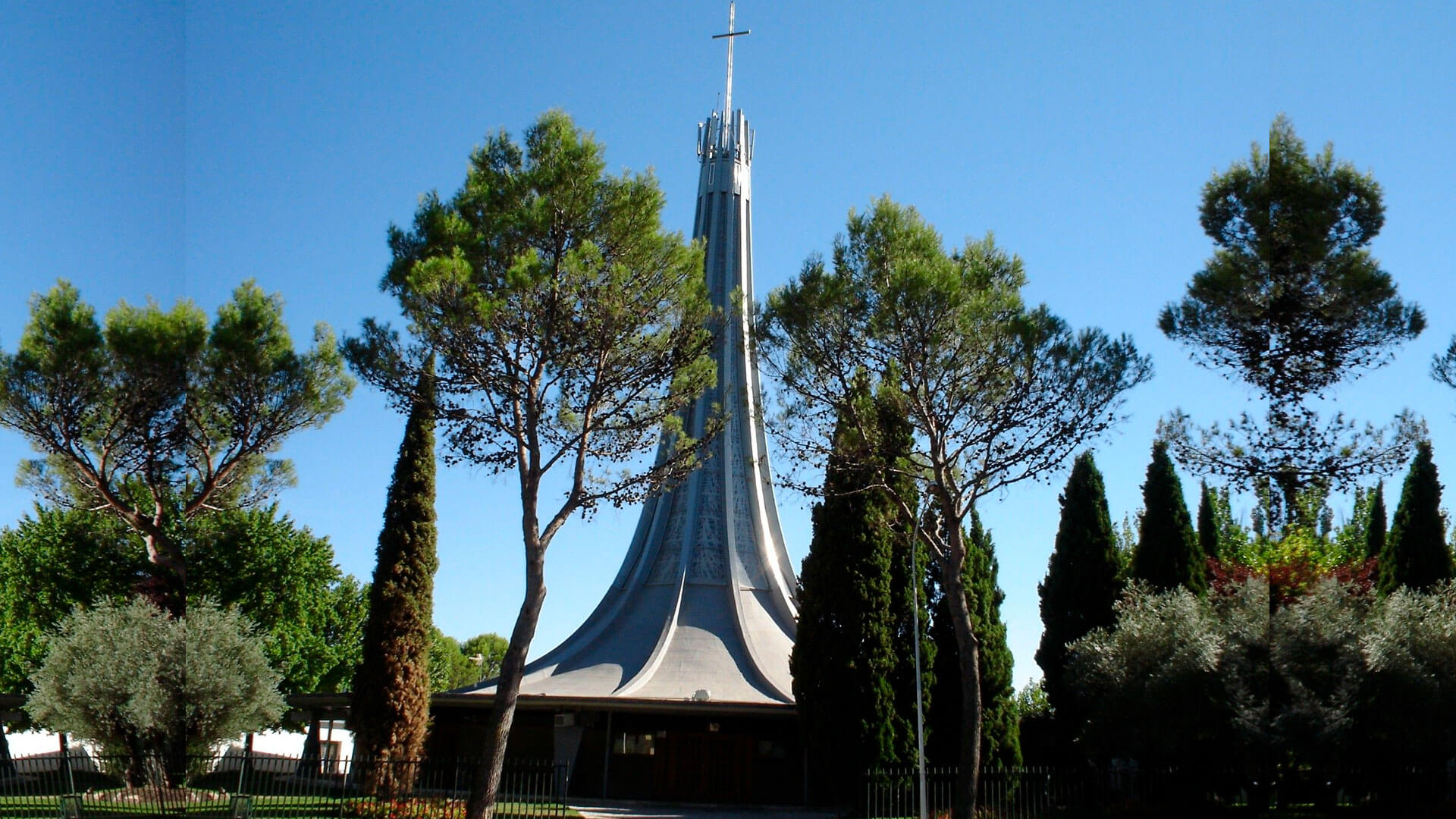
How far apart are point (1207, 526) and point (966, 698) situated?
14187mm

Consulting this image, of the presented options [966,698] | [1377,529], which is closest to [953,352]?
[966,698]

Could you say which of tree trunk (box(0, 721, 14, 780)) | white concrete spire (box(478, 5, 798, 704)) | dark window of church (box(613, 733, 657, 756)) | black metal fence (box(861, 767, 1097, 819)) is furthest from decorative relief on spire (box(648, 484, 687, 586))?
tree trunk (box(0, 721, 14, 780))

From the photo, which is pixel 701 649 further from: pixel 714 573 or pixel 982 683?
pixel 982 683

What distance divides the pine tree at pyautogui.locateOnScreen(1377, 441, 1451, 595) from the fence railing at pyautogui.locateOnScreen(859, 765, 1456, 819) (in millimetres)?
5921

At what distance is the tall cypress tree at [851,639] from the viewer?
739 inches

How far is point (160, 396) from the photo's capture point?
65.5 feet

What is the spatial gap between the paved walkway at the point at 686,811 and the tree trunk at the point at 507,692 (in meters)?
3.71

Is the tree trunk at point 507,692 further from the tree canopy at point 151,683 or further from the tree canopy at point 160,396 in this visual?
the tree canopy at point 160,396

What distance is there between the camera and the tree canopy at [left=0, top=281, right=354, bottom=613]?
1944cm

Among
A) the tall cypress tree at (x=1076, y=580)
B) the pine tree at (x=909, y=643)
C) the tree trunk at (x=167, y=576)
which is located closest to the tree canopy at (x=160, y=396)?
the tree trunk at (x=167, y=576)

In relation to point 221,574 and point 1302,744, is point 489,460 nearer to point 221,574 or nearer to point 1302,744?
point 1302,744

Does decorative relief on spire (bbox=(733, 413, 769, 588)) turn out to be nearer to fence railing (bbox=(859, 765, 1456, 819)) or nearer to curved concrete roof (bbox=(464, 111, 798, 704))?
curved concrete roof (bbox=(464, 111, 798, 704))

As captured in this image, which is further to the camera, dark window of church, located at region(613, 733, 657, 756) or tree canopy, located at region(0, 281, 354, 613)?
dark window of church, located at region(613, 733, 657, 756)

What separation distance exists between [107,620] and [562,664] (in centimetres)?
883
